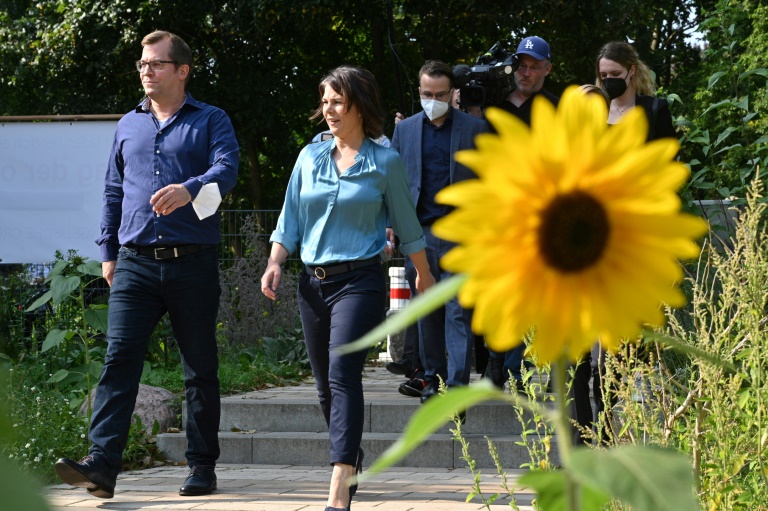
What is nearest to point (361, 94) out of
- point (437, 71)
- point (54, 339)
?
point (437, 71)

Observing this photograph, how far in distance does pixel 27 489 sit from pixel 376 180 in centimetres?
479

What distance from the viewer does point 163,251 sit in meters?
5.51

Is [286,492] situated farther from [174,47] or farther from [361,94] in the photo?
[174,47]

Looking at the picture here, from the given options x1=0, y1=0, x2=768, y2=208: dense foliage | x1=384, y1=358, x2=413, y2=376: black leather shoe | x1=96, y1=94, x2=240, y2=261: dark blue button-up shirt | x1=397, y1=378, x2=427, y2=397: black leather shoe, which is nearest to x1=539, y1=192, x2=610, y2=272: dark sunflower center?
x1=96, y1=94, x2=240, y2=261: dark blue button-up shirt

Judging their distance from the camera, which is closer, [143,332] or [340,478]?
[340,478]

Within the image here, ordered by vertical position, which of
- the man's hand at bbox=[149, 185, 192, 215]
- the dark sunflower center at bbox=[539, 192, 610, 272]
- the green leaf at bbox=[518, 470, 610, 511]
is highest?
the man's hand at bbox=[149, 185, 192, 215]

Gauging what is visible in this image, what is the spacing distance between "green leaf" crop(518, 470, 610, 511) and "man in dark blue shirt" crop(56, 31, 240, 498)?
14.7ft

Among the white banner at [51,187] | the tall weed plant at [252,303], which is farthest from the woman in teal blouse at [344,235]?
the tall weed plant at [252,303]

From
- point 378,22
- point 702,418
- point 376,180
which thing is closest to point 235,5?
point 378,22

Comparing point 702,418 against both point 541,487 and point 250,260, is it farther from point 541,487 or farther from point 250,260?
point 250,260

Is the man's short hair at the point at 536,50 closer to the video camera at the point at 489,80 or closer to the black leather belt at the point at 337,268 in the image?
the video camera at the point at 489,80

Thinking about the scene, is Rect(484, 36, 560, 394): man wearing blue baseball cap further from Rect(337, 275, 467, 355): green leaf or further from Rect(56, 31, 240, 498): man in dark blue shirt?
Rect(337, 275, 467, 355): green leaf

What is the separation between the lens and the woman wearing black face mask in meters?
5.54

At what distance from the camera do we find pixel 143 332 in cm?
554
